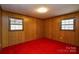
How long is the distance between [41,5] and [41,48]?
608 mm

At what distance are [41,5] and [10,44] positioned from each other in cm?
69

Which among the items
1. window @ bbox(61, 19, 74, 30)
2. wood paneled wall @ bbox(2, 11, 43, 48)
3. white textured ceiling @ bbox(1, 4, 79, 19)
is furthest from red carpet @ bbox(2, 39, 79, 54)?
white textured ceiling @ bbox(1, 4, 79, 19)

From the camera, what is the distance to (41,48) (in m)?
1.31

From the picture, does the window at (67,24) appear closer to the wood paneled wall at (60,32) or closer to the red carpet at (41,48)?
the wood paneled wall at (60,32)

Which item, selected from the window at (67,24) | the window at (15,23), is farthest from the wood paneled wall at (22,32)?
the window at (67,24)

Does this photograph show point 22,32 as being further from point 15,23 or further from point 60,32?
point 60,32

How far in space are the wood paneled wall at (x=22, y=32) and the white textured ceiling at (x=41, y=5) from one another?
0.22 feet

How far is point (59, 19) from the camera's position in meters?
1.30

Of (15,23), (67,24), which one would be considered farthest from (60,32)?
(15,23)

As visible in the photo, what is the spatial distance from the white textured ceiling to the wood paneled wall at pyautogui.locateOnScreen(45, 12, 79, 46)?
0.07 meters

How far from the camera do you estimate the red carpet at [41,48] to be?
1264 millimetres

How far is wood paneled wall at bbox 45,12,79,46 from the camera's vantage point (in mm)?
1247

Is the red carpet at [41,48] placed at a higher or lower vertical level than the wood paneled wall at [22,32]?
lower
